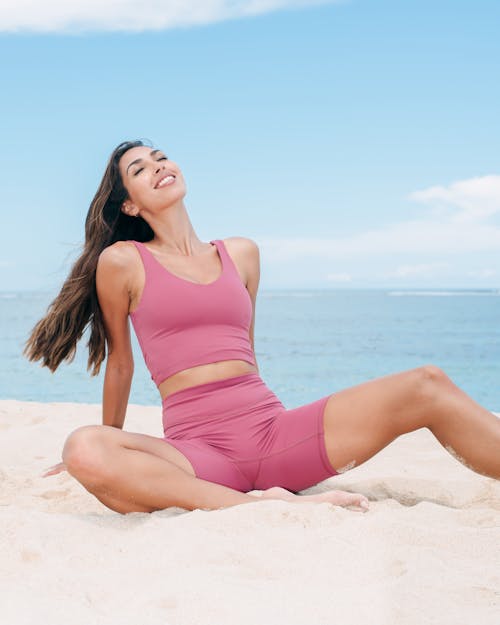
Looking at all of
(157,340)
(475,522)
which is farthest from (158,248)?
(475,522)

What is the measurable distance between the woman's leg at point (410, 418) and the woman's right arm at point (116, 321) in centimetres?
94

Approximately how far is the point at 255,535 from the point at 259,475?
659 millimetres

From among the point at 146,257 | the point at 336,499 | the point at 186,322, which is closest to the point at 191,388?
the point at 186,322

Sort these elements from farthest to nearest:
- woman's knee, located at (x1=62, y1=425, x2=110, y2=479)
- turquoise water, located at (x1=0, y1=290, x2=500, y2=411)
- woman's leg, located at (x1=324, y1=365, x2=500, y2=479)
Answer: turquoise water, located at (x1=0, y1=290, x2=500, y2=411)
woman's leg, located at (x1=324, y1=365, x2=500, y2=479)
woman's knee, located at (x1=62, y1=425, x2=110, y2=479)

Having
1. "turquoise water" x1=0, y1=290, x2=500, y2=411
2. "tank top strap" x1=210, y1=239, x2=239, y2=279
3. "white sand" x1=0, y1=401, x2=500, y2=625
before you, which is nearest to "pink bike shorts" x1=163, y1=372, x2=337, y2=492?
"white sand" x1=0, y1=401, x2=500, y2=625

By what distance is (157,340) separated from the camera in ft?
10.7

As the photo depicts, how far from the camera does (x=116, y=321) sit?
3.42 meters

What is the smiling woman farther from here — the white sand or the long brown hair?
the white sand

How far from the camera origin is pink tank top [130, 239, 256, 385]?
321 centimetres

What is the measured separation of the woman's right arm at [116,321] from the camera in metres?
3.34

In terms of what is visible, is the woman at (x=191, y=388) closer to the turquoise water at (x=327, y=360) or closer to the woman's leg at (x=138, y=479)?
the woman's leg at (x=138, y=479)

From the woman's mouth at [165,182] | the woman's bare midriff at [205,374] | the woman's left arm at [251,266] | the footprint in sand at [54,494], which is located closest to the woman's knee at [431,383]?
the woman's bare midriff at [205,374]

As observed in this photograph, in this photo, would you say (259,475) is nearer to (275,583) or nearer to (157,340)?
(157,340)

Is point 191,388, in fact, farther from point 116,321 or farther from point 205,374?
point 116,321
